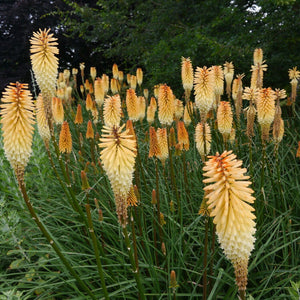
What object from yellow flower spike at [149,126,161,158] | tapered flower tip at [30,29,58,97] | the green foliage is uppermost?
the green foliage

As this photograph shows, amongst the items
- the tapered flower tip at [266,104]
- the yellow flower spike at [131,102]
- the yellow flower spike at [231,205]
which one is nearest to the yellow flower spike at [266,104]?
the tapered flower tip at [266,104]

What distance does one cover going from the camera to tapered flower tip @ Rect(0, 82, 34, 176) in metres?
1.78

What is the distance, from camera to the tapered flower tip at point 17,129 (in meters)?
1.78

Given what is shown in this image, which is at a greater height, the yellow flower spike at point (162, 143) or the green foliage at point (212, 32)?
the green foliage at point (212, 32)

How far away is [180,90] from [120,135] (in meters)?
6.01

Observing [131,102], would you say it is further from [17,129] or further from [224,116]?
[17,129]

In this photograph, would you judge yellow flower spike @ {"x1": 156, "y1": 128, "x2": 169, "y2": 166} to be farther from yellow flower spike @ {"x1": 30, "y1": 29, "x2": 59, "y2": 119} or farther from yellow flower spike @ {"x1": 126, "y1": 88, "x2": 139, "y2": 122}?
yellow flower spike @ {"x1": 30, "y1": 29, "x2": 59, "y2": 119}

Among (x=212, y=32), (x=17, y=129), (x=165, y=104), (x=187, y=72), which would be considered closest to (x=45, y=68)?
(x=17, y=129)

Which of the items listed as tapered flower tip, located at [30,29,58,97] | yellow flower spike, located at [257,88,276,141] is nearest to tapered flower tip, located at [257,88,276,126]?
yellow flower spike, located at [257,88,276,141]

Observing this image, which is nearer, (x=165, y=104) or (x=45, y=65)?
(x=45, y=65)

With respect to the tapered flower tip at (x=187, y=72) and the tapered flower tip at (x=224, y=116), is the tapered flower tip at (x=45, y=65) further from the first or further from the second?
the tapered flower tip at (x=187, y=72)

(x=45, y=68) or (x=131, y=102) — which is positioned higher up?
(x=45, y=68)

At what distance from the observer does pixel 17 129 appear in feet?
5.87

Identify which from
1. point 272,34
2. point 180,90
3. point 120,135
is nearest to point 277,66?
point 272,34
